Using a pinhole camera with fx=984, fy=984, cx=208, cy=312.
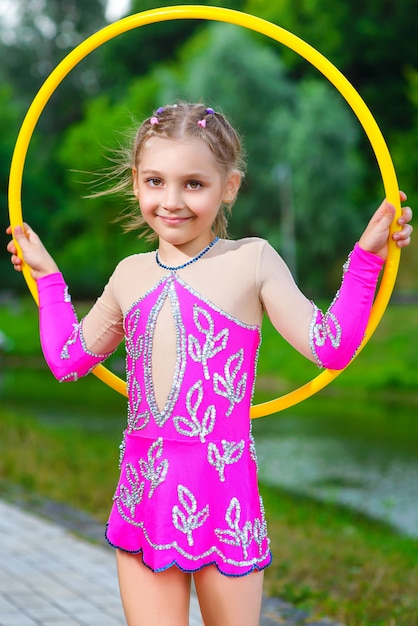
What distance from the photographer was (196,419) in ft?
8.64

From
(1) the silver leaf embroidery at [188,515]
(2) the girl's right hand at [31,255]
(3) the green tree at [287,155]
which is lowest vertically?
(1) the silver leaf embroidery at [188,515]

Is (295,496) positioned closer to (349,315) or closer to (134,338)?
(134,338)

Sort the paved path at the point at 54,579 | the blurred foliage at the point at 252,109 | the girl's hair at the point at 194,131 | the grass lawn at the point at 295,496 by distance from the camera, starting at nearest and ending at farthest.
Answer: the girl's hair at the point at 194,131
the paved path at the point at 54,579
the grass lawn at the point at 295,496
the blurred foliage at the point at 252,109

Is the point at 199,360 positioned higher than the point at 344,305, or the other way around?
the point at 344,305

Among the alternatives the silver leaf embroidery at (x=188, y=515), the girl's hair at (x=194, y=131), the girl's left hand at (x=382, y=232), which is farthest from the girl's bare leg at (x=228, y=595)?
the girl's hair at (x=194, y=131)

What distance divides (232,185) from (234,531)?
3.16 feet

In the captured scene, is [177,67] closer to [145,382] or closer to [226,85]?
[226,85]

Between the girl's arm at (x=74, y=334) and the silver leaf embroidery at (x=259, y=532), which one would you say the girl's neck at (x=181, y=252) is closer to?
the girl's arm at (x=74, y=334)

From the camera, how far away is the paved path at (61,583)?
4.77 metres

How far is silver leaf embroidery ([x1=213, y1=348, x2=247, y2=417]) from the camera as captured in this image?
2.64 m

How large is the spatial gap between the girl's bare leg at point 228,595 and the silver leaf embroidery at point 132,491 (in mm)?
256

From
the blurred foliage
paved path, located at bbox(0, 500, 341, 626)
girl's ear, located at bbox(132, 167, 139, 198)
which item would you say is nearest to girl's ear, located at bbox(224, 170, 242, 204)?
girl's ear, located at bbox(132, 167, 139, 198)

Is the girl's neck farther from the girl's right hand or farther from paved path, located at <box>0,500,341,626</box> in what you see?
paved path, located at <box>0,500,341,626</box>

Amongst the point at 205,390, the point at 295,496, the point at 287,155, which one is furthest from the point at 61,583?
the point at 287,155
